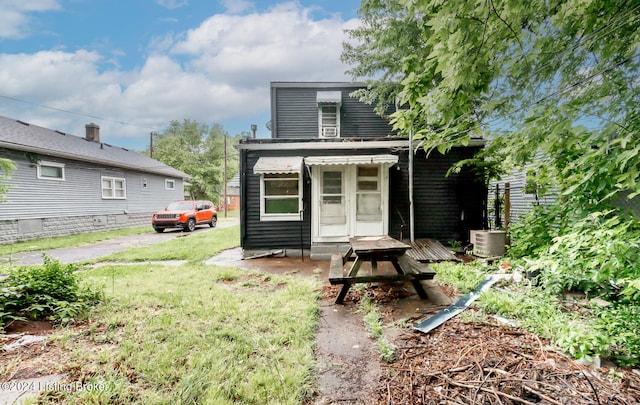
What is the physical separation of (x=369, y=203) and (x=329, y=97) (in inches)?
232

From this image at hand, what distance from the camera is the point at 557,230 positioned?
465 centimetres

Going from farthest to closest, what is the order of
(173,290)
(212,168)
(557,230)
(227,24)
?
(212,168), (227,24), (557,230), (173,290)

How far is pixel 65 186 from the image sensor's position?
11.4m

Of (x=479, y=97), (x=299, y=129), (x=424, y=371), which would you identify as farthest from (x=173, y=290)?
(x=299, y=129)

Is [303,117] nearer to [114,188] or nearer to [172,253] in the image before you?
[172,253]

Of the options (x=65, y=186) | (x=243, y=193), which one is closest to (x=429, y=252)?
(x=243, y=193)

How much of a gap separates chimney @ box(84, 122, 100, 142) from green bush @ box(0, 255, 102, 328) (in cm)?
1702

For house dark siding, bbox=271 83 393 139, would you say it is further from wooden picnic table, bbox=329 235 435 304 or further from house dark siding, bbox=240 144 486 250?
wooden picnic table, bbox=329 235 435 304

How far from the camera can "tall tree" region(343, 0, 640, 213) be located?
2301 millimetres

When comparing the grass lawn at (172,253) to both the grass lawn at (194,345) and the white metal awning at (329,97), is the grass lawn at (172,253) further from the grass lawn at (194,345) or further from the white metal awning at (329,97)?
the white metal awning at (329,97)

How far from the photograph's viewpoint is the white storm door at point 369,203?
23.0ft

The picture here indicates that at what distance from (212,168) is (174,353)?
29135mm

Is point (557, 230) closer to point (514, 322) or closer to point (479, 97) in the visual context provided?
point (514, 322)

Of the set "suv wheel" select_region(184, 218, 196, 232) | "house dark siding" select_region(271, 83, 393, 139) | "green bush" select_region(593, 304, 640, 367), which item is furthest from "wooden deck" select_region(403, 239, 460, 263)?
"suv wheel" select_region(184, 218, 196, 232)
